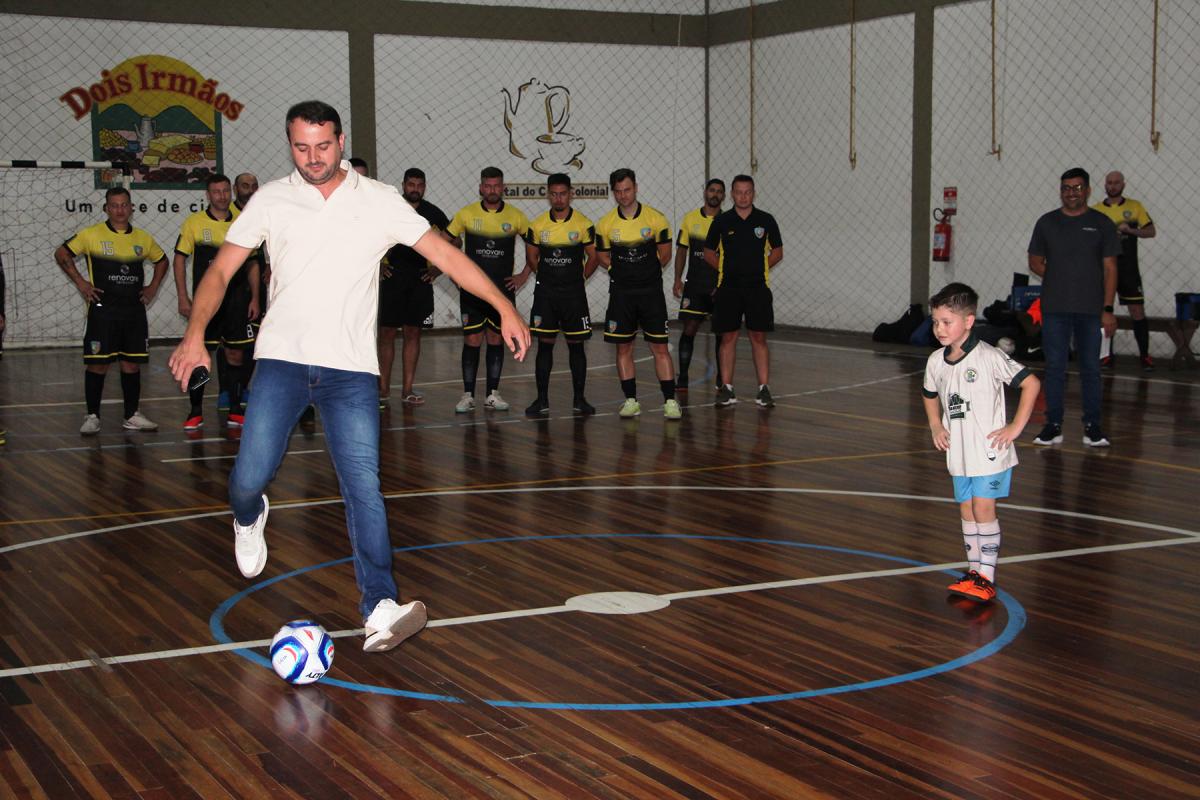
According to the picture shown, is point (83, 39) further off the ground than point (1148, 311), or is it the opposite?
→ point (83, 39)

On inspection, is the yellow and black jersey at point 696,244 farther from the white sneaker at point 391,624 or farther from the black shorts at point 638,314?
the white sneaker at point 391,624

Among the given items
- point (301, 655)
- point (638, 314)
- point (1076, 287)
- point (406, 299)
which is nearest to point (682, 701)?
point (301, 655)

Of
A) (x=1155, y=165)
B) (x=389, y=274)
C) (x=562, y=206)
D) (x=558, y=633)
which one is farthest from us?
(x=1155, y=165)

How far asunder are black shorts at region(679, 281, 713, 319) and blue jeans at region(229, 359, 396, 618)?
873cm

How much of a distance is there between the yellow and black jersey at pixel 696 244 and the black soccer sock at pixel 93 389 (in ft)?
17.9

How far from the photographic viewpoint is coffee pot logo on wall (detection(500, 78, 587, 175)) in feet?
70.9

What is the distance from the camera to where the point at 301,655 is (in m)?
4.80

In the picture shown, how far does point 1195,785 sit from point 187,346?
3.41m

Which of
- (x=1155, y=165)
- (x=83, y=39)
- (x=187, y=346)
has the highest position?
(x=83, y=39)

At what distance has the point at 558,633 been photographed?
5.52m

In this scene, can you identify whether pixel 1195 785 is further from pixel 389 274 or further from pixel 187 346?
pixel 389 274

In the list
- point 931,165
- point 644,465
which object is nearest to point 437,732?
point 644,465

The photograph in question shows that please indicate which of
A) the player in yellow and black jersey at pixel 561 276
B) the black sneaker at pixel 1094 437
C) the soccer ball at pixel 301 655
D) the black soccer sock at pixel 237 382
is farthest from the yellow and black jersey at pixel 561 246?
the soccer ball at pixel 301 655

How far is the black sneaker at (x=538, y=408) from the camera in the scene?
12.2 meters
